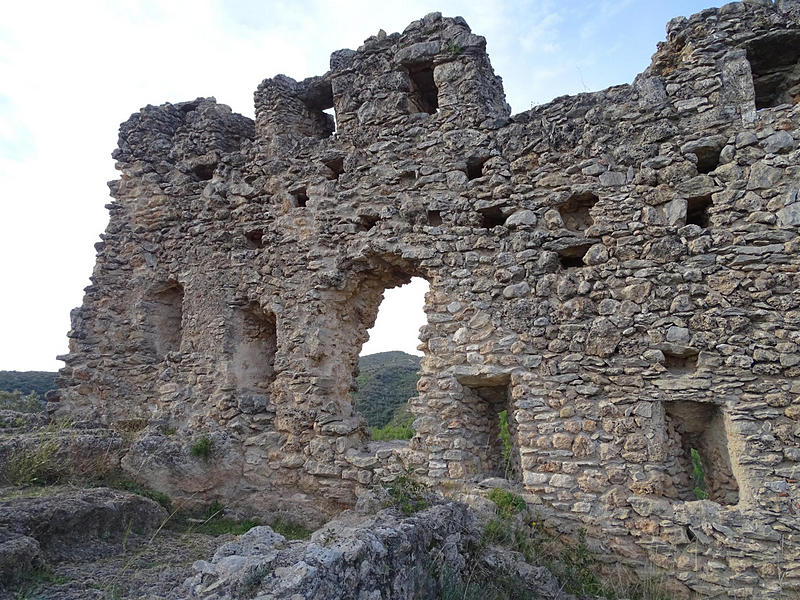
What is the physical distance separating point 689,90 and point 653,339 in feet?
9.49

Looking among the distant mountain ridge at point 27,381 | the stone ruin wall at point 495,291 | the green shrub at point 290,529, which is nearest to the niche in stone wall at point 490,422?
the stone ruin wall at point 495,291

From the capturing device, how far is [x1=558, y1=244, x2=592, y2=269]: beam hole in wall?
6.04 meters

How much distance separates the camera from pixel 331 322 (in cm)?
722

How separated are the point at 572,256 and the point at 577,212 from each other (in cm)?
59

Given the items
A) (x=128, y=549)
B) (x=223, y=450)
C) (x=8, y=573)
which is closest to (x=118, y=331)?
(x=223, y=450)

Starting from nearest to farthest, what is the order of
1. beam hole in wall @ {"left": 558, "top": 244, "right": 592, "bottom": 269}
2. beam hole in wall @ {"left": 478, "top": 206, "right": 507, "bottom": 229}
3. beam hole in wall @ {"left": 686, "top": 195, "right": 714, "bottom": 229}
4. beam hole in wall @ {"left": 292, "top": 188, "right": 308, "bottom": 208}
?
1. beam hole in wall @ {"left": 686, "top": 195, "right": 714, "bottom": 229}
2. beam hole in wall @ {"left": 558, "top": 244, "right": 592, "bottom": 269}
3. beam hole in wall @ {"left": 478, "top": 206, "right": 507, "bottom": 229}
4. beam hole in wall @ {"left": 292, "top": 188, "right": 308, "bottom": 208}

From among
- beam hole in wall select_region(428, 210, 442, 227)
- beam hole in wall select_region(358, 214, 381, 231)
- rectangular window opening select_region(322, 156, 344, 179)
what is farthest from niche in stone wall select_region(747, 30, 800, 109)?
rectangular window opening select_region(322, 156, 344, 179)

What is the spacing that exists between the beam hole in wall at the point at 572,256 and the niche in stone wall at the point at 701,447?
6.16 ft

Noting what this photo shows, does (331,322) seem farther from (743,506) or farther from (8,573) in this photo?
(743,506)

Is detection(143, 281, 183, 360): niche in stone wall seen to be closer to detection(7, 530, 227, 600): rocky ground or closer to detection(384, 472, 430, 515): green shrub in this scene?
detection(7, 530, 227, 600): rocky ground

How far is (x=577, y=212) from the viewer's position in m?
6.34

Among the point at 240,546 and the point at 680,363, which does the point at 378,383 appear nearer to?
the point at 680,363

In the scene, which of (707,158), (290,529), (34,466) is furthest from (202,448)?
(707,158)

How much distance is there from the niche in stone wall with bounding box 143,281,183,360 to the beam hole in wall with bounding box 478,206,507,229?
514 centimetres
